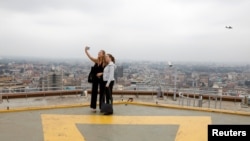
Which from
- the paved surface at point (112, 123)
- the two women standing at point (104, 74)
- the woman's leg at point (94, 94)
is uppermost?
the two women standing at point (104, 74)

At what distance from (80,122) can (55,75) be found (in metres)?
6.53

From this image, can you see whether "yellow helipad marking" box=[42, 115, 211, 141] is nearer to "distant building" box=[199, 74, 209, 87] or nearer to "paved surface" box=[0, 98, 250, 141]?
"paved surface" box=[0, 98, 250, 141]

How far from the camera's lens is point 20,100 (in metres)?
13.5

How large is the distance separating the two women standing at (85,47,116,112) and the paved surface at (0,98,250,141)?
0.56m

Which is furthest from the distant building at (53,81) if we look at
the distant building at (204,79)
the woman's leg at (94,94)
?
the distant building at (204,79)

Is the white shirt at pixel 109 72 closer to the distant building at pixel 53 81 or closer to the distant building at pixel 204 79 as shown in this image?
the distant building at pixel 53 81

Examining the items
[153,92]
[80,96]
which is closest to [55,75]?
[80,96]

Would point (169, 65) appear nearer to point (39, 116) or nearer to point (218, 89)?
point (218, 89)

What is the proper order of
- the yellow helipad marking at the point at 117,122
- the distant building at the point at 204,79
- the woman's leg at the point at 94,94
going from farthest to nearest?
the distant building at the point at 204,79, the woman's leg at the point at 94,94, the yellow helipad marking at the point at 117,122

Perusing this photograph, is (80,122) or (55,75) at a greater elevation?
(55,75)

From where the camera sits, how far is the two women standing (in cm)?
887

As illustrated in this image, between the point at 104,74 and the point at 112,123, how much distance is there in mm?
1555

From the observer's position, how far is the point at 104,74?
354 inches

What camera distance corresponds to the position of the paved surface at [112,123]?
6824 millimetres
